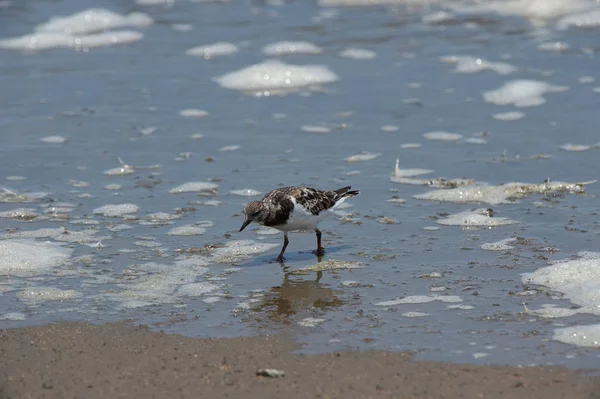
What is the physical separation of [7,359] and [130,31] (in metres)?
10.5

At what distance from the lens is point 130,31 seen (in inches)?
604

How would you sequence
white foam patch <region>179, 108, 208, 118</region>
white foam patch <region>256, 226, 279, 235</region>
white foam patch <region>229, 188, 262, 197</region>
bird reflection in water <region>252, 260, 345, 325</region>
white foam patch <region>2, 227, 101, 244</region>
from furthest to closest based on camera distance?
white foam patch <region>179, 108, 208, 118</region> < white foam patch <region>229, 188, 262, 197</region> < white foam patch <region>256, 226, 279, 235</region> < white foam patch <region>2, 227, 101, 244</region> < bird reflection in water <region>252, 260, 345, 325</region>

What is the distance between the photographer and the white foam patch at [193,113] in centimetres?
1098

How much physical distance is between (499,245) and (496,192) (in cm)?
128

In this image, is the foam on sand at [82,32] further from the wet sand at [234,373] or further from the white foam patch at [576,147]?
the wet sand at [234,373]

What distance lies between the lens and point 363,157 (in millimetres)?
9547

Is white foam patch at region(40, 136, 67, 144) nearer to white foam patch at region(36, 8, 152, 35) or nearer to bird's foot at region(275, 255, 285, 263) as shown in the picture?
bird's foot at region(275, 255, 285, 263)

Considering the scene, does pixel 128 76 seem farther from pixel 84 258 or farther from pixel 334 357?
pixel 334 357

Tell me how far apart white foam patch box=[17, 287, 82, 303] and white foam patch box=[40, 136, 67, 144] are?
382 centimetres

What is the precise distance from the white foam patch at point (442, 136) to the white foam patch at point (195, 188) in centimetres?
233

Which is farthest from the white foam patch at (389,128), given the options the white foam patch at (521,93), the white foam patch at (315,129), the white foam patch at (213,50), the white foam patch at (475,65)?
the white foam patch at (213,50)

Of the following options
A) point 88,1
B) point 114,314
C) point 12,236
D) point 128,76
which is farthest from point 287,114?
point 88,1

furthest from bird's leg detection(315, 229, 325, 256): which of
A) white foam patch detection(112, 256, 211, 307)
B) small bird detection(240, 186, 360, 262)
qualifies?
white foam patch detection(112, 256, 211, 307)

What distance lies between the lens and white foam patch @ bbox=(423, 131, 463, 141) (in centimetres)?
998
